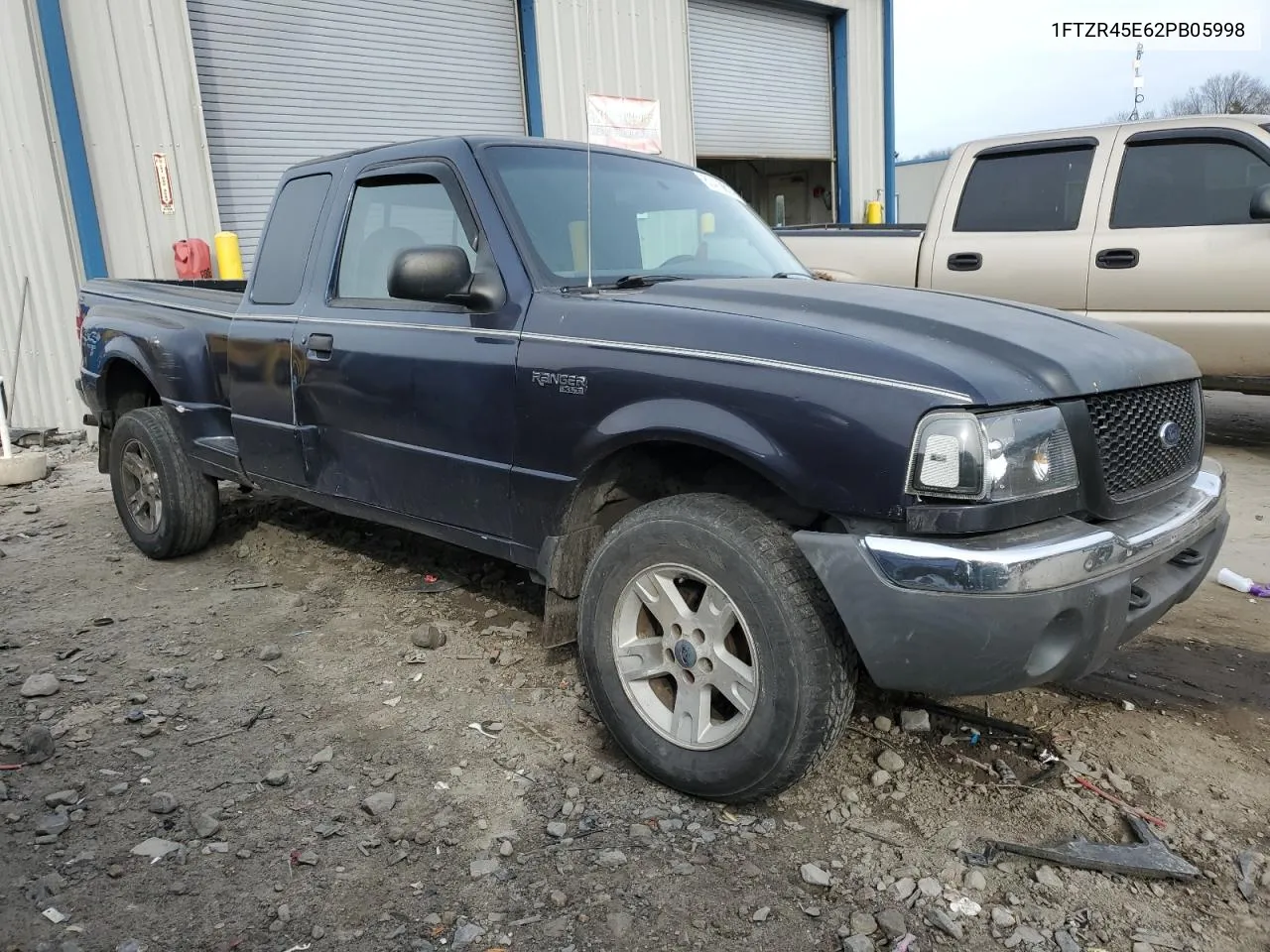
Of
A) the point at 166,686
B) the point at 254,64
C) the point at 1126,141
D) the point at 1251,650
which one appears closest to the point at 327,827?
the point at 166,686

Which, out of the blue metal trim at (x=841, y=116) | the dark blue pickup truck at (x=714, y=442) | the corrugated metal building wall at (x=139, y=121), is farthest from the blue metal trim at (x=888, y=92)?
the dark blue pickup truck at (x=714, y=442)

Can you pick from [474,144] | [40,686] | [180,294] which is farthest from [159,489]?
[474,144]

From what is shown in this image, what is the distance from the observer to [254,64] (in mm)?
9219

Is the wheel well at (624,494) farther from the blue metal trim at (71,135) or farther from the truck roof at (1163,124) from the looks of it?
the blue metal trim at (71,135)

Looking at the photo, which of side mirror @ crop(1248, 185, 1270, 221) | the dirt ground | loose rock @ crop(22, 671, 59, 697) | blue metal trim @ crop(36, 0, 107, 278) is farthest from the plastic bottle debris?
blue metal trim @ crop(36, 0, 107, 278)

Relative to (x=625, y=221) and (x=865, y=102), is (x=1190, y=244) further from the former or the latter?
(x=865, y=102)

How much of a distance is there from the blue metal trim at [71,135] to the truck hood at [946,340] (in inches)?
284

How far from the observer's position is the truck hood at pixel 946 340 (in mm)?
2266

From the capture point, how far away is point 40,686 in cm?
349

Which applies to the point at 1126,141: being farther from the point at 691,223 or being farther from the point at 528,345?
the point at 528,345

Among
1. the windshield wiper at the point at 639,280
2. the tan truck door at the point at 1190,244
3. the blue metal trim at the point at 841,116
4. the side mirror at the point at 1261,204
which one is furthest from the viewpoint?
the blue metal trim at the point at 841,116

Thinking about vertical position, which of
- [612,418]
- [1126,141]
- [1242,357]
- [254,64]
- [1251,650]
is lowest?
[1251,650]

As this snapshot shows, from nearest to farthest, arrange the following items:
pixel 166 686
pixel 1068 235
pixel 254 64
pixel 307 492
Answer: pixel 166 686 < pixel 307 492 < pixel 1068 235 < pixel 254 64

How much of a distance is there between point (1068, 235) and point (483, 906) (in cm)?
581
